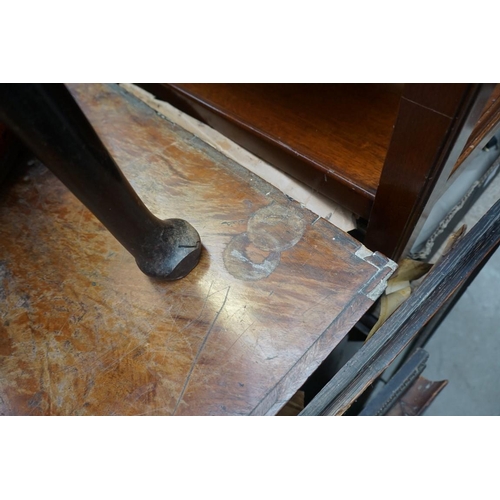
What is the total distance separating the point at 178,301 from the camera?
0.76 meters

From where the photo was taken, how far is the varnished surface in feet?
2.78

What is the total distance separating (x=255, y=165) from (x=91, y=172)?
0.47 metres

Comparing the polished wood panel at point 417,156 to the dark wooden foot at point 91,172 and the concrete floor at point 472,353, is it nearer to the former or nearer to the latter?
the dark wooden foot at point 91,172

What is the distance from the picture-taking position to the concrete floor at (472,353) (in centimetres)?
163

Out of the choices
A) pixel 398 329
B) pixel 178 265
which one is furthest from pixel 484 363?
pixel 178 265

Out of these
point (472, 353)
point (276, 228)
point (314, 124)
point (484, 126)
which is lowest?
point (472, 353)

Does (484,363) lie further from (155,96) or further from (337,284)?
(155,96)

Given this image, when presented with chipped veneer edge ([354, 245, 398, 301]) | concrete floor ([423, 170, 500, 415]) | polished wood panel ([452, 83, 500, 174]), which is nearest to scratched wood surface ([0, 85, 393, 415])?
chipped veneer edge ([354, 245, 398, 301])

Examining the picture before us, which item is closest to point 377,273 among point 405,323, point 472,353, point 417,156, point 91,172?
point 405,323

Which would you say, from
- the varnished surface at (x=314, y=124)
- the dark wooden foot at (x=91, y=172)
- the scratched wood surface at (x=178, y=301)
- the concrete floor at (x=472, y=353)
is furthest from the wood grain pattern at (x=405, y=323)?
the concrete floor at (x=472, y=353)

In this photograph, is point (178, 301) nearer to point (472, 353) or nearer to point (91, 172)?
point (91, 172)

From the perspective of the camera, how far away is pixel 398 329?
72 cm

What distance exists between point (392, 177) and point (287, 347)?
304 millimetres

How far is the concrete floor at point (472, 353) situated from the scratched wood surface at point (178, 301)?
115cm
